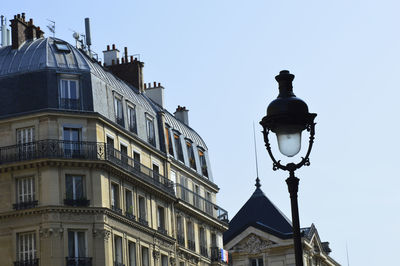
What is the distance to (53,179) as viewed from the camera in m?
48.3

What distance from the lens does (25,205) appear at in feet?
159

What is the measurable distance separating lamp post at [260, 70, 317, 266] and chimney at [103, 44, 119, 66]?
154 feet

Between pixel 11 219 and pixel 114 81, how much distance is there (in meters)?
9.73

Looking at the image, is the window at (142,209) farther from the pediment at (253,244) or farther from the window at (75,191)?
the pediment at (253,244)

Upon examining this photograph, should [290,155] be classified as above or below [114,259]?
below

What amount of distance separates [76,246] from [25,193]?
3583 millimetres

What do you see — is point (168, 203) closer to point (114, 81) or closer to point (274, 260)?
point (114, 81)

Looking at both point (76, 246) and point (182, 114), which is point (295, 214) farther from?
point (182, 114)

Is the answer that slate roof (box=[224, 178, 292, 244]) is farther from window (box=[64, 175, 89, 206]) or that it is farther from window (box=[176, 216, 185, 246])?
window (box=[64, 175, 89, 206])

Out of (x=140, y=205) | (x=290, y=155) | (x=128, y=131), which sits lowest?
(x=290, y=155)

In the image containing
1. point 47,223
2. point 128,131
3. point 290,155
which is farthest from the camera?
point 128,131

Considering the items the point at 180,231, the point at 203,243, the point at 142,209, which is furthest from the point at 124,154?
the point at 203,243

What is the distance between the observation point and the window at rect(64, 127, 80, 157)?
4897 cm

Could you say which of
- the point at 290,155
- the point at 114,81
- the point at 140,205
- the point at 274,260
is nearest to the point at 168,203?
the point at 140,205
